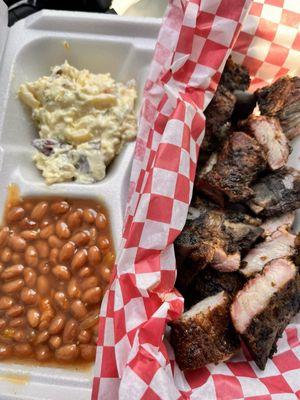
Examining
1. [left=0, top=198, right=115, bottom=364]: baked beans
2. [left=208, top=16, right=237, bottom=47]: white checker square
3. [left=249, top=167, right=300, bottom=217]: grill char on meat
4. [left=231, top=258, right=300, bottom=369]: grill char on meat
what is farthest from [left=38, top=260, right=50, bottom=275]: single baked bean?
[left=208, top=16, right=237, bottom=47]: white checker square

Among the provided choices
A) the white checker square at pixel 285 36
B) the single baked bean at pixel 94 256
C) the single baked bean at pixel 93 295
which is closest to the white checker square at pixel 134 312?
the single baked bean at pixel 93 295

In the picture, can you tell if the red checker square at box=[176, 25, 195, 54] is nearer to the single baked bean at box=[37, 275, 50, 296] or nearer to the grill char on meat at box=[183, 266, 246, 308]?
the grill char on meat at box=[183, 266, 246, 308]

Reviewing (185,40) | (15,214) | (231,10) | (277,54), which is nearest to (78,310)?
(15,214)

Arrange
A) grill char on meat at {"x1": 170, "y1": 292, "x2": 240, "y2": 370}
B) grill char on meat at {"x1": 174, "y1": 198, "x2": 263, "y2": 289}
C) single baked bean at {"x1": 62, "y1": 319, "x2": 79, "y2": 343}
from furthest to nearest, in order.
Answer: single baked bean at {"x1": 62, "y1": 319, "x2": 79, "y2": 343}
grill char on meat at {"x1": 174, "y1": 198, "x2": 263, "y2": 289}
grill char on meat at {"x1": 170, "y1": 292, "x2": 240, "y2": 370}

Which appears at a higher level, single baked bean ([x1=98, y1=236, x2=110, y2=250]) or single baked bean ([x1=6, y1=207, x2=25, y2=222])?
single baked bean ([x1=98, y1=236, x2=110, y2=250])

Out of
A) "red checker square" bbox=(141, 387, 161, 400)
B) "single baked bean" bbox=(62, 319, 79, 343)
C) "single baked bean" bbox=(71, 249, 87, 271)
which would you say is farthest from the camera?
"single baked bean" bbox=(71, 249, 87, 271)

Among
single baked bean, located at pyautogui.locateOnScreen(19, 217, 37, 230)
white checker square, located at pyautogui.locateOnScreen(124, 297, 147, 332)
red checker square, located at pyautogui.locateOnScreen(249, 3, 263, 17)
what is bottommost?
single baked bean, located at pyautogui.locateOnScreen(19, 217, 37, 230)

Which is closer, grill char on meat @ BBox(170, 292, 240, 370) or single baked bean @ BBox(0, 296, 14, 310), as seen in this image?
grill char on meat @ BBox(170, 292, 240, 370)
